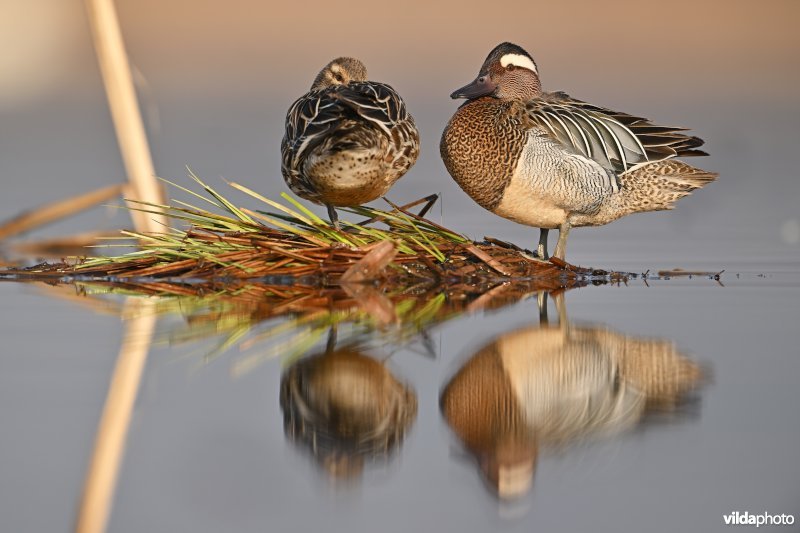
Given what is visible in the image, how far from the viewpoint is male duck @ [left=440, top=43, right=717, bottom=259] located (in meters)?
6.68

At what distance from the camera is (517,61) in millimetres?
7250

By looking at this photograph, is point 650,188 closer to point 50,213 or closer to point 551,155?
point 551,155

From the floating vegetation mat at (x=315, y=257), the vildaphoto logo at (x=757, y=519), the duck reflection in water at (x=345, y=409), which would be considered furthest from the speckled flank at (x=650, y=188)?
the vildaphoto logo at (x=757, y=519)

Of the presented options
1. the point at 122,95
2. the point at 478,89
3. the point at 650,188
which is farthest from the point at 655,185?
the point at 122,95

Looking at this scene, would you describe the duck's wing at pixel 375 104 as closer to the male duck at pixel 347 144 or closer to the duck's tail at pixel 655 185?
the male duck at pixel 347 144

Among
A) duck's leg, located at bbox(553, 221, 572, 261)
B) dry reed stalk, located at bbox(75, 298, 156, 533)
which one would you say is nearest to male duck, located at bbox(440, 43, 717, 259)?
duck's leg, located at bbox(553, 221, 572, 261)

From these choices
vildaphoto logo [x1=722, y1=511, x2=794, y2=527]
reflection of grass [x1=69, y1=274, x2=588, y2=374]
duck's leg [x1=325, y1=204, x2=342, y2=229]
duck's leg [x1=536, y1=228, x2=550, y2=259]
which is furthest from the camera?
duck's leg [x1=536, y1=228, x2=550, y2=259]

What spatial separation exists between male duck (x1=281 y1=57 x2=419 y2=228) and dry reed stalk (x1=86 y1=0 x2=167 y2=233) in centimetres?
159

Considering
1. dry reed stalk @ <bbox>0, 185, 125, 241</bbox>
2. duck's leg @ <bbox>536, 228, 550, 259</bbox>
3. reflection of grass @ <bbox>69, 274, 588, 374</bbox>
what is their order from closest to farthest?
reflection of grass @ <bbox>69, 274, 588, 374</bbox> < duck's leg @ <bbox>536, 228, 550, 259</bbox> < dry reed stalk @ <bbox>0, 185, 125, 241</bbox>

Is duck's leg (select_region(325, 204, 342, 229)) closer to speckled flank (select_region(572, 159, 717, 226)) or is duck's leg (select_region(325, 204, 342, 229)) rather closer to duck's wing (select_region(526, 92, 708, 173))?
duck's wing (select_region(526, 92, 708, 173))

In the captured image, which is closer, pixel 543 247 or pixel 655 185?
pixel 543 247

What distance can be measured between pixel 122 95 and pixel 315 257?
2188mm

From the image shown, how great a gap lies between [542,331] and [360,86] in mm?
2285

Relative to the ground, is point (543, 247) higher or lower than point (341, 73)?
lower
